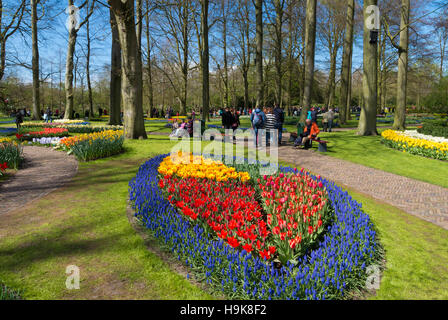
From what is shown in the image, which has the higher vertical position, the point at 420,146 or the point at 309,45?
the point at 309,45

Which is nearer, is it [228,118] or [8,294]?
[8,294]

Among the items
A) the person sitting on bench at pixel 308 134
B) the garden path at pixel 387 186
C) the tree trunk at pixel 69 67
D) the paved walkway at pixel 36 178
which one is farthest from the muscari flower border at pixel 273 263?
the tree trunk at pixel 69 67

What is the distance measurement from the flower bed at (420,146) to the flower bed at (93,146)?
10952 mm

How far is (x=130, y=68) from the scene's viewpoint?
433 inches

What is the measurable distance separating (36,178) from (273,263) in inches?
244

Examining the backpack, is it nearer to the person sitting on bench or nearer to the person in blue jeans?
the person in blue jeans

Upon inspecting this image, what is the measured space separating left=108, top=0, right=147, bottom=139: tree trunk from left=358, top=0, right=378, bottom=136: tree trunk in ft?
36.4

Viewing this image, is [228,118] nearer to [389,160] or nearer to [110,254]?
[389,160]

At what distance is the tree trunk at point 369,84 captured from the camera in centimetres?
1429

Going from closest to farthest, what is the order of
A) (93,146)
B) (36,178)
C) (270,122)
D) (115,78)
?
(36,178), (93,146), (270,122), (115,78)

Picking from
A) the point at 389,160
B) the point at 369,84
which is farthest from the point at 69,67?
the point at 389,160

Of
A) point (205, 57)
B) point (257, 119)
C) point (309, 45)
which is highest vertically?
point (205, 57)

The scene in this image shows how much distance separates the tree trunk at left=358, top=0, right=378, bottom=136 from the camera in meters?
14.3
